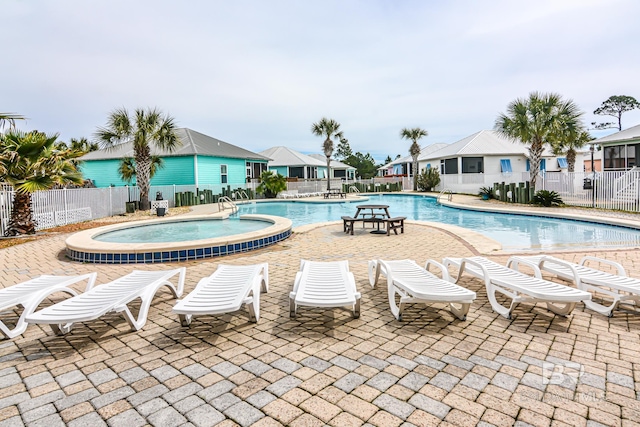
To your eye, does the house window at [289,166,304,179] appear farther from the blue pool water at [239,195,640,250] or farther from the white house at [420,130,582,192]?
the blue pool water at [239,195,640,250]

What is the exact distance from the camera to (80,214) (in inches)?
589

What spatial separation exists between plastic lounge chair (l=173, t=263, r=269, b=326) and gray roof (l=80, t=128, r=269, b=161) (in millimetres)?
20556

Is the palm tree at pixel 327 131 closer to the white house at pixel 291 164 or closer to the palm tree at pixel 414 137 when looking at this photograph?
the white house at pixel 291 164

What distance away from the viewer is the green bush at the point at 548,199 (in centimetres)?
1694

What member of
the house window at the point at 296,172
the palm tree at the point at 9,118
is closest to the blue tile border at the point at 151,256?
the palm tree at the point at 9,118

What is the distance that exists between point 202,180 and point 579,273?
908 inches

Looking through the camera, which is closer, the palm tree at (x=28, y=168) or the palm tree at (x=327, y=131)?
the palm tree at (x=28, y=168)

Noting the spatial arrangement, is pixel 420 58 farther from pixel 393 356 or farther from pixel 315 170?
pixel 315 170

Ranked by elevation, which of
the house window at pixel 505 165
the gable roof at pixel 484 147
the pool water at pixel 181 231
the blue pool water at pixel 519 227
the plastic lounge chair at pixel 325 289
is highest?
the gable roof at pixel 484 147

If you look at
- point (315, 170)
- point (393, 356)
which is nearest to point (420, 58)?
point (393, 356)

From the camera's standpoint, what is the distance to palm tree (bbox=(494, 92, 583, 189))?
18.0 meters

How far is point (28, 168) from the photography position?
988cm

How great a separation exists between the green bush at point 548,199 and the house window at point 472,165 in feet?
39.6

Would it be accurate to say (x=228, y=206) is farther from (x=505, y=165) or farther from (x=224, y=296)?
(x=505, y=165)
